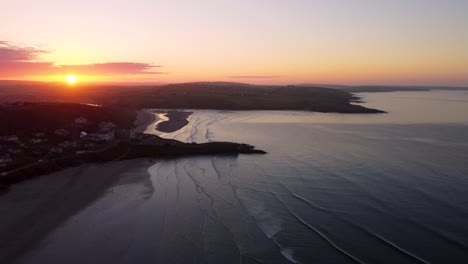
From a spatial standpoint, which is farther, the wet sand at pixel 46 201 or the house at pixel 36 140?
the house at pixel 36 140

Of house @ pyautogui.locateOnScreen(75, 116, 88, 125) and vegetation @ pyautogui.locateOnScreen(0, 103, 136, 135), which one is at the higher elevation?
vegetation @ pyautogui.locateOnScreen(0, 103, 136, 135)

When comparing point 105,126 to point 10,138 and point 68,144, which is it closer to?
point 68,144

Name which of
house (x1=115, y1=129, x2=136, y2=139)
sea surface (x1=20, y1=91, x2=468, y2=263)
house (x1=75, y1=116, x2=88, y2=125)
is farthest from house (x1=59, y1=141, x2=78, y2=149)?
house (x1=75, y1=116, x2=88, y2=125)

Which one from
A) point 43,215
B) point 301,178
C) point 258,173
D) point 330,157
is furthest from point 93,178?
point 330,157

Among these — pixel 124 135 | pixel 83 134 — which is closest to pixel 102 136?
pixel 83 134

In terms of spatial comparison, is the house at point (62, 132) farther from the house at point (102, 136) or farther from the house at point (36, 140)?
the house at point (36, 140)

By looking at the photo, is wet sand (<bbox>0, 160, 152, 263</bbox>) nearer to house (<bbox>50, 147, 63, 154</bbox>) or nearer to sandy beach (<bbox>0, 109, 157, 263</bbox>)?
sandy beach (<bbox>0, 109, 157, 263</bbox>)

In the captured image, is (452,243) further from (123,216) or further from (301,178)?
(123,216)

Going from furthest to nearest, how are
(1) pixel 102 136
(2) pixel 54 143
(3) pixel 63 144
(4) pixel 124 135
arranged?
1. (4) pixel 124 135
2. (1) pixel 102 136
3. (2) pixel 54 143
4. (3) pixel 63 144

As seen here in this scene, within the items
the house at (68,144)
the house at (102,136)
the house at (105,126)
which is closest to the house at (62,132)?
the house at (102,136)

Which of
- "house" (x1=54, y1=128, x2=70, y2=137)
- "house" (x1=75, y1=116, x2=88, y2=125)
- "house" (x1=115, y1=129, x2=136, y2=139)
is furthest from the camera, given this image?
"house" (x1=75, y1=116, x2=88, y2=125)
